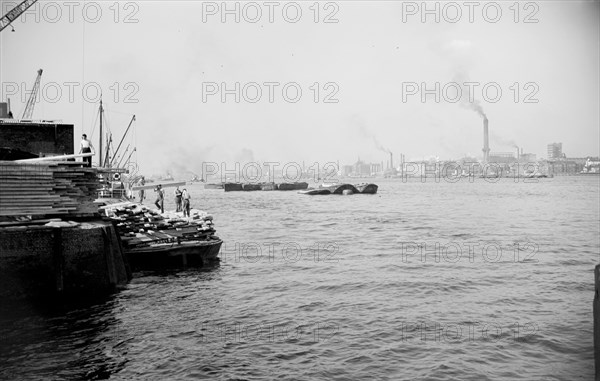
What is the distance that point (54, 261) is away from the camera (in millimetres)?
17438

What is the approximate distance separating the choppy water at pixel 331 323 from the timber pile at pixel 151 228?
204 centimetres

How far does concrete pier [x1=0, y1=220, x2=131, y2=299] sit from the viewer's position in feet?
54.4

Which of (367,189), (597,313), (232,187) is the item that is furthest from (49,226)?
(232,187)

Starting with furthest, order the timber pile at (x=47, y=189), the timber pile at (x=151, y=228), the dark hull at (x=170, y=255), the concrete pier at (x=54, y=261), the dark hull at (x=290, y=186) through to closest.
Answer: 1. the dark hull at (x=290, y=186)
2. the timber pile at (x=151, y=228)
3. the dark hull at (x=170, y=255)
4. the timber pile at (x=47, y=189)
5. the concrete pier at (x=54, y=261)

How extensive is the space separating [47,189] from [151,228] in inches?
315

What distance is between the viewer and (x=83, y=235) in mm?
18188

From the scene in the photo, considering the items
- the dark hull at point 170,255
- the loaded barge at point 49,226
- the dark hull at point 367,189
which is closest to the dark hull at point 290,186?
the dark hull at point 367,189

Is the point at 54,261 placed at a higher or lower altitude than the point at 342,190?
lower

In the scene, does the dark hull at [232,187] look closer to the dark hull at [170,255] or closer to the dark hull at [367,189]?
the dark hull at [367,189]

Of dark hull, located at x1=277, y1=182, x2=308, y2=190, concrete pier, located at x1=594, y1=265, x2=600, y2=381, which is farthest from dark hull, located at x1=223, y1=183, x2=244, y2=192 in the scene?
concrete pier, located at x1=594, y1=265, x2=600, y2=381

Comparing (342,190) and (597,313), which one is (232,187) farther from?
(597,313)

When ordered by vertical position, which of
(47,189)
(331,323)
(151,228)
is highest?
(47,189)

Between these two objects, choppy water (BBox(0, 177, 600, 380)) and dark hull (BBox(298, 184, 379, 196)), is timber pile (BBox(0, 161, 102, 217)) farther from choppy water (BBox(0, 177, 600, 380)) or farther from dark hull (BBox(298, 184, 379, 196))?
dark hull (BBox(298, 184, 379, 196))

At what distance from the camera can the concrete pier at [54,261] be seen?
16594 mm
